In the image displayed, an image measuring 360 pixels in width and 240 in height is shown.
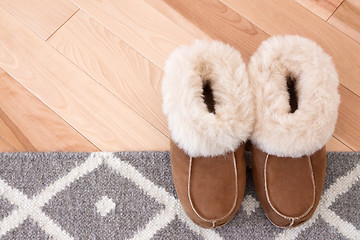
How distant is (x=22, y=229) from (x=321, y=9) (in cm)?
84

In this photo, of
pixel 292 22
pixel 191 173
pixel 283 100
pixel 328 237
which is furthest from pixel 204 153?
pixel 292 22

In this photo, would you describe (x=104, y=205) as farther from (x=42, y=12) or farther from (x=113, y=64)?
(x=42, y=12)

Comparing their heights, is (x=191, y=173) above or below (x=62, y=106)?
above

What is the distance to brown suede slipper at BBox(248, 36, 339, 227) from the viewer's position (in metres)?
0.68

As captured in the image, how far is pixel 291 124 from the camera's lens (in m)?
0.67

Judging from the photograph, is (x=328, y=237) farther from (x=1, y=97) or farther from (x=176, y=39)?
(x=1, y=97)

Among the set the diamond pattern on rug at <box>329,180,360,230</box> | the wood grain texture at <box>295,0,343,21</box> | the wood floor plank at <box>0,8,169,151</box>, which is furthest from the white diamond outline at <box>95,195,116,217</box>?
the wood grain texture at <box>295,0,343,21</box>

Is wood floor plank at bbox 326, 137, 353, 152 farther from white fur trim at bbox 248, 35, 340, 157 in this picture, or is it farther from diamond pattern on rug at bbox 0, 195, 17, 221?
diamond pattern on rug at bbox 0, 195, 17, 221

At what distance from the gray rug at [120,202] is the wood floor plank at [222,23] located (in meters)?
0.31

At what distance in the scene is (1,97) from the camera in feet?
2.79

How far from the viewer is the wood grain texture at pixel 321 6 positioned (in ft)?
2.94

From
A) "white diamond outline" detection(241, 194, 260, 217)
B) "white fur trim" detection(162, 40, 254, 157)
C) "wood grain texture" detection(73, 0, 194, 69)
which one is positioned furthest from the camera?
"wood grain texture" detection(73, 0, 194, 69)

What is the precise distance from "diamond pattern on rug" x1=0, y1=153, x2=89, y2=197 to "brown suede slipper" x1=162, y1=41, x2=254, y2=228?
0.78ft

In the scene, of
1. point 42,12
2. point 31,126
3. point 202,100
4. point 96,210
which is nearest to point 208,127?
point 202,100
